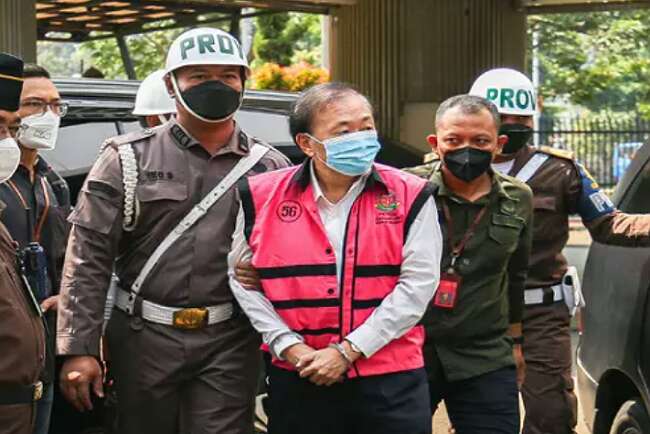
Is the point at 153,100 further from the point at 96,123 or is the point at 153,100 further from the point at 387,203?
the point at 387,203

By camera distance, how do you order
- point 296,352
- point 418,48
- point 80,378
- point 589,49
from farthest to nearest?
point 589,49, point 418,48, point 80,378, point 296,352

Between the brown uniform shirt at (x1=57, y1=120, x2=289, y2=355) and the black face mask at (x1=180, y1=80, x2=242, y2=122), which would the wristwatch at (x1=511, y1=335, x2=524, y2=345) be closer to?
the brown uniform shirt at (x1=57, y1=120, x2=289, y2=355)

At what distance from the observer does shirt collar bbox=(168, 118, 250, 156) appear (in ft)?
15.4

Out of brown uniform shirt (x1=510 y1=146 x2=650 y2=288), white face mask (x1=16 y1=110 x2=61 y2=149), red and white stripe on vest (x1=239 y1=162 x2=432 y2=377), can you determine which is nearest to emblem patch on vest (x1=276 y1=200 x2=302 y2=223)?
red and white stripe on vest (x1=239 y1=162 x2=432 y2=377)

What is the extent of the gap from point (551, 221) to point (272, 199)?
1.84m

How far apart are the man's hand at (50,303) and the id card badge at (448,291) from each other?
1.39 meters

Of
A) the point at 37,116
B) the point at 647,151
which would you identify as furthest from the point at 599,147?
the point at 37,116

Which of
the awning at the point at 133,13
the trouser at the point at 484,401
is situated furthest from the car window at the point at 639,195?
the awning at the point at 133,13

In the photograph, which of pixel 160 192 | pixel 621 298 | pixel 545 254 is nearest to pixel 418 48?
pixel 545 254

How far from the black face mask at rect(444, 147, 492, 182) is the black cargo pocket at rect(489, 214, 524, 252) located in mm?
188

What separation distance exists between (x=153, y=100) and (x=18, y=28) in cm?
635

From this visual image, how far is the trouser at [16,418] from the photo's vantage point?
3893 millimetres

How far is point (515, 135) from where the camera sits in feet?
18.7

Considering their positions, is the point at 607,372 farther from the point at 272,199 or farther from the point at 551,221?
the point at 272,199
